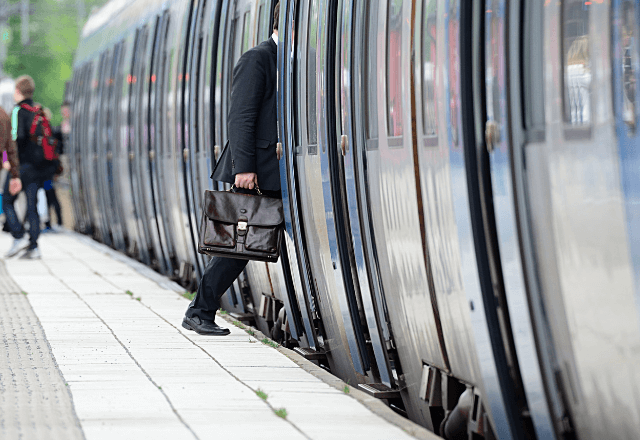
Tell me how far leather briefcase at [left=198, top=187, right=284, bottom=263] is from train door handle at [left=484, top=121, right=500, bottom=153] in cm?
295

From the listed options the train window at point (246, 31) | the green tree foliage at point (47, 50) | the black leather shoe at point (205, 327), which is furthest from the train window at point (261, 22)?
the green tree foliage at point (47, 50)

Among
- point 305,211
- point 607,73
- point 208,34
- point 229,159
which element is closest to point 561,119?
point 607,73

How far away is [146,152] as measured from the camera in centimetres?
1234

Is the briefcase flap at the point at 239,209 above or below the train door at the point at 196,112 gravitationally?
below

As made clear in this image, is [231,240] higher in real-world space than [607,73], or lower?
lower

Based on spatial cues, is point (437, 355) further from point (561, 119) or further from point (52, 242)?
point (52, 242)

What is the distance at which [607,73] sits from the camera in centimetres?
339

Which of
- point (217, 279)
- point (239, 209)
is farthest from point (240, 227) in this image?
point (217, 279)

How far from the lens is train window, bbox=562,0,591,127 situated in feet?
11.5

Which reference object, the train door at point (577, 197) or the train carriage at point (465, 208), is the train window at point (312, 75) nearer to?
the train carriage at point (465, 208)

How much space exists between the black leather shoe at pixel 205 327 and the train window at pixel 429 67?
294cm

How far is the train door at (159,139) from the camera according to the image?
37.9 ft

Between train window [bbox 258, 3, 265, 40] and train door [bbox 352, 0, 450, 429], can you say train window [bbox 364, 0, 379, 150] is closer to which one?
train door [bbox 352, 0, 450, 429]

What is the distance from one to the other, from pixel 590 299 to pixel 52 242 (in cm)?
1427
